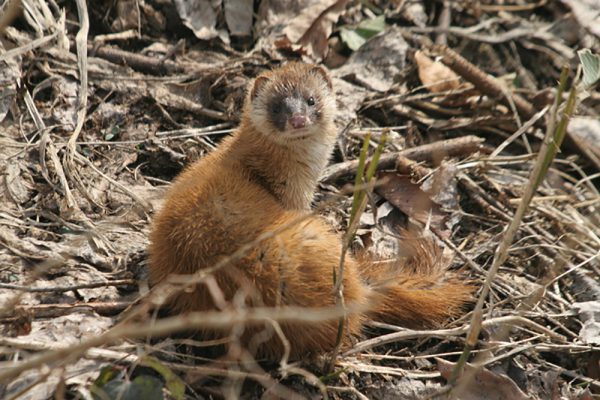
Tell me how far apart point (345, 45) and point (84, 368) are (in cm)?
409

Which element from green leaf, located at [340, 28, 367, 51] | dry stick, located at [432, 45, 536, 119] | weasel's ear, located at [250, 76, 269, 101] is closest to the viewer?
weasel's ear, located at [250, 76, 269, 101]

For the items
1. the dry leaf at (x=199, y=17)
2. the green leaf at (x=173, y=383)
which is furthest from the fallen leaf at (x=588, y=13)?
the green leaf at (x=173, y=383)

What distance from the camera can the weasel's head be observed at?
4805 mm

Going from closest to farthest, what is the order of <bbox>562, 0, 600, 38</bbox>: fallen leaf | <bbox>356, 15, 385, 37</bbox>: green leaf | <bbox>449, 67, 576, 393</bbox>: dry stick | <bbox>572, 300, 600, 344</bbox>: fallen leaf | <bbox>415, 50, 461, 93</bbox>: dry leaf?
<bbox>449, 67, 576, 393</bbox>: dry stick → <bbox>572, 300, 600, 344</bbox>: fallen leaf → <bbox>415, 50, 461, 93</bbox>: dry leaf → <bbox>356, 15, 385, 37</bbox>: green leaf → <bbox>562, 0, 600, 38</bbox>: fallen leaf

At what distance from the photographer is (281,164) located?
481 centimetres

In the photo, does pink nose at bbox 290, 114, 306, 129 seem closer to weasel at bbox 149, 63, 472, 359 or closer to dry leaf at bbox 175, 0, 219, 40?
weasel at bbox 149, 63, 472, 359

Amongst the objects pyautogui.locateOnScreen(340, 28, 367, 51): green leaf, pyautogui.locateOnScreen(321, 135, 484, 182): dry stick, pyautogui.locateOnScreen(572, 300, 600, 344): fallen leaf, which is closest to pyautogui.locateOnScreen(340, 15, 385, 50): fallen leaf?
pyautogui.locateOnScreen(340, 28, 367, 51): green leaf

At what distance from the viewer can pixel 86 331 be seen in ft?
12.1

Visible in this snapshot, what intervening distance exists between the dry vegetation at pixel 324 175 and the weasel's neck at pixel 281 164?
37 centimetres

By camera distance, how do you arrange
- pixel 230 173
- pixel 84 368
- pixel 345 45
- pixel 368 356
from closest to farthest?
pixel 84 368, pixel 368 356, pixel 230 173, pixel 345 45

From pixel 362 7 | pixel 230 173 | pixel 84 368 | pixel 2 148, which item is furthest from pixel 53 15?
pixel 84 368

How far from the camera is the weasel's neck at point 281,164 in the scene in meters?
4.76

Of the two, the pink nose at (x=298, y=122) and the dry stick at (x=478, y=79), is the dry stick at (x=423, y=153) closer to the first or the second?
the dry stick at (x=478, y=79)

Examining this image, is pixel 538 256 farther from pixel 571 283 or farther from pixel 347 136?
pixel 347 136
